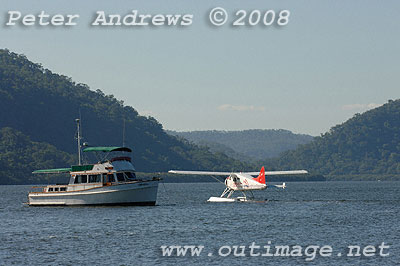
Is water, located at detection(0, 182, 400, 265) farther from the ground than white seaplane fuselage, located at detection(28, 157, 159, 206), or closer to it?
closer to it

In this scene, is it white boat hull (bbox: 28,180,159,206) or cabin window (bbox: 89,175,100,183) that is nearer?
white boat hull (bbox: 28,180,159,206)

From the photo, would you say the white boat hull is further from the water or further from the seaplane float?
the water

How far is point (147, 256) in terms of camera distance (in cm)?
4125

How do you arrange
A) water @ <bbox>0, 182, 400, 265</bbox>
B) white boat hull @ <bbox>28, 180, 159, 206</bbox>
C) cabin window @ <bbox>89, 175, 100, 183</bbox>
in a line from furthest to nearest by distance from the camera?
cabin window @ <bbox>89, 175, 100, 183</bbox> → white boat hull @ <bbox>28, 180, 159, 206</bbox> → water @ <bbox>0, 182, 400, 265</bbox>

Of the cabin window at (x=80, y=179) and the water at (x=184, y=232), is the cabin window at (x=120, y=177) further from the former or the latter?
the cabin window at (x=80, y=179)

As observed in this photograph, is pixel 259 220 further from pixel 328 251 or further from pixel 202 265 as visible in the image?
pixel 202 265

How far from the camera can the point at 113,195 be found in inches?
2734

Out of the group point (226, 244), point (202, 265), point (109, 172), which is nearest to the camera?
point (202, 265)

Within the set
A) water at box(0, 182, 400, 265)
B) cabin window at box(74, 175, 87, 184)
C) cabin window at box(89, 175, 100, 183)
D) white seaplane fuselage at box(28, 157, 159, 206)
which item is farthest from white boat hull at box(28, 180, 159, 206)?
cabin window at box(74, 175, 87, 184)

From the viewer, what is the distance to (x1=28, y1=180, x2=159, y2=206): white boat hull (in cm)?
→ 6931

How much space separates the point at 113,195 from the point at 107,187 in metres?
0.98

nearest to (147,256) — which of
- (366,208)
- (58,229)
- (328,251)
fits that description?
(328,251)

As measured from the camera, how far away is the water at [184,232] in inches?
1592

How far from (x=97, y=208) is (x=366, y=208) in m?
28.0
